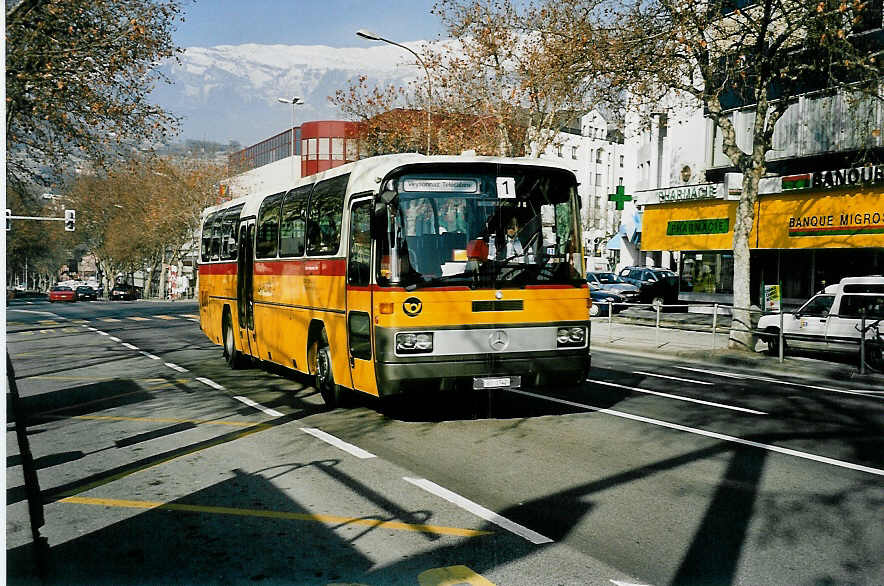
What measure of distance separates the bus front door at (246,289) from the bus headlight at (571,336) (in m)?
6.78

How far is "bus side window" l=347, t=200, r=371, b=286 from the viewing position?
388 inches

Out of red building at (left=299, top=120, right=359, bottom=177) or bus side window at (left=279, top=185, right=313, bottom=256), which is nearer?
bus side window at (left=279, top=185, right=313, bottom=256)

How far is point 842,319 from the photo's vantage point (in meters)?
17.8

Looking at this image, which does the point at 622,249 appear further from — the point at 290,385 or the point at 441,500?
the point at 441,500

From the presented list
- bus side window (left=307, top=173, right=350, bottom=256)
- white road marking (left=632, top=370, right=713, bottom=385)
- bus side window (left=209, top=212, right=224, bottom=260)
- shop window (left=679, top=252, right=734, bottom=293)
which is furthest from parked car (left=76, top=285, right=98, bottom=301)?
bus side window (left=307, top=173, right=350, bottom=256)

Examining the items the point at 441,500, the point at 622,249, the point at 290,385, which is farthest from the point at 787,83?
the point at 622,249

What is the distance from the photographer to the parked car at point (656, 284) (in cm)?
3744

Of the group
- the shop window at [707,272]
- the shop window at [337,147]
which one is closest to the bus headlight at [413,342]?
the shop window at [707,272]

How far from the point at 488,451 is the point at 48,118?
22589mm

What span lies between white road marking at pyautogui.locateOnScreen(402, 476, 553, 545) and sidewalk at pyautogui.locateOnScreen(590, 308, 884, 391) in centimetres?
1040

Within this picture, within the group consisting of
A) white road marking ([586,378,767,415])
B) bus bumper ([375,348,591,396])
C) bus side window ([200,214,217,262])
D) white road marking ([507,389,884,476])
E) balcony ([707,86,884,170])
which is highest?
balcony ([707,86,884,170])

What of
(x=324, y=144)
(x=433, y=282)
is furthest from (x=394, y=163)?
(x=324, y=144)

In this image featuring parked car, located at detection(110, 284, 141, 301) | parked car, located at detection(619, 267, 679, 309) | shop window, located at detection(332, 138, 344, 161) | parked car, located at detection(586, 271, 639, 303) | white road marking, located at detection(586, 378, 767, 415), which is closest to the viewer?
white road marking, located at detection(586, 378, 767, 415)

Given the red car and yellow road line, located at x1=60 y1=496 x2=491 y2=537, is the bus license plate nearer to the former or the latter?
yellow road line, located at x1=60 y1=496 x2=491 y2=537
